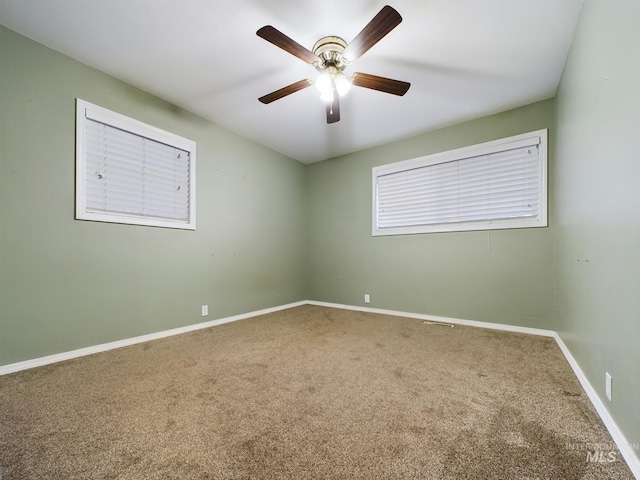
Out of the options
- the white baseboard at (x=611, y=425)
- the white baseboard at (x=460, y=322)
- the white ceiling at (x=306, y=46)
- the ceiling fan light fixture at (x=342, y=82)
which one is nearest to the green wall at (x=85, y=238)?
the white ceiling at (x=306, y=46)

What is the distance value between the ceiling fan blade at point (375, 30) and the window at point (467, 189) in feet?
7.35

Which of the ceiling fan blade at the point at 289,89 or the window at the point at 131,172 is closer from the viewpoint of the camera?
the ceiling fan blade at the point at 289,89

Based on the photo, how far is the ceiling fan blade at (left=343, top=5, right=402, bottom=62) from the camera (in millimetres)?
1536

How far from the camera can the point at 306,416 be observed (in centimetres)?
145

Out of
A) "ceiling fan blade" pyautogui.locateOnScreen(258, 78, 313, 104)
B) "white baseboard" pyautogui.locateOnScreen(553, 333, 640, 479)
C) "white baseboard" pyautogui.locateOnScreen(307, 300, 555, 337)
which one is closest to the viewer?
"white baseboard" pyautogui.locateOnScreen(553, 333, 640, 479)

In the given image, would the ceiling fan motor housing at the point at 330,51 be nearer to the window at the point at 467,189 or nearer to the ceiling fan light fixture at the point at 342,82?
the ceiling fan light fixture at the point at 342,82

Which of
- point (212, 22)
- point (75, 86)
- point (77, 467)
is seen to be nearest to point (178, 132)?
point (75, 86)

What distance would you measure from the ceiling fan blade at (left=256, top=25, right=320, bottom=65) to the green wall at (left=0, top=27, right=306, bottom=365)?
1.88 meters

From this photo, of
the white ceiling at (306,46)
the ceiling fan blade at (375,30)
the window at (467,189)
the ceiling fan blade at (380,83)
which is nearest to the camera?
the ceiling fan blade at (375,30)

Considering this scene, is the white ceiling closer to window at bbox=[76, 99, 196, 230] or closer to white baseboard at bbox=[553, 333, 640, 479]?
window at bbox=[76, 99, 196, 230]

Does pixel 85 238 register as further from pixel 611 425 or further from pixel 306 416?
pixel 611 425

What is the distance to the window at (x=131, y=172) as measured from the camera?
243cm

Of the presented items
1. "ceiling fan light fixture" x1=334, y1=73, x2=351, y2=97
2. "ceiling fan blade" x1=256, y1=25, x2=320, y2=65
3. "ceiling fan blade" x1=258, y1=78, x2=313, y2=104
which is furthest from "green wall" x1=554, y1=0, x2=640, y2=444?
"ceiling fan blade" x1=258, y1=78, x2=313, y2=104

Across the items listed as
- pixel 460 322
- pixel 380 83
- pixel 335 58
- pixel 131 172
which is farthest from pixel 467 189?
pixel 131 172
